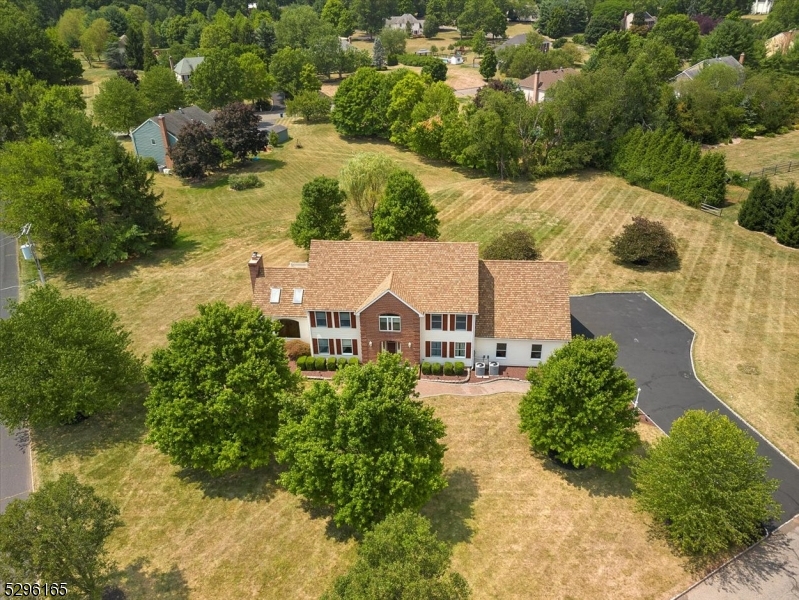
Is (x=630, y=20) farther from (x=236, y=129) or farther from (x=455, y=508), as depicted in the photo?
(x=455, y=508)

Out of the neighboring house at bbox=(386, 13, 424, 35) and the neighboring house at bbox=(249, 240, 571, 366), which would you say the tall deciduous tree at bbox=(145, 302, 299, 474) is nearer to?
the neighboring house at bbox=(249, 240, 571, 366)

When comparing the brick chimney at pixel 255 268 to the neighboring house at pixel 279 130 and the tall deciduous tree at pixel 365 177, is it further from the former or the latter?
the neighboring house at pixel 279 130

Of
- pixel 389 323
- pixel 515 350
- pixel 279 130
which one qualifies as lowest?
pixel 515 350

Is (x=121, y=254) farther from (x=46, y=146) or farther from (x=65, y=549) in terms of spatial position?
(x=65, y=549)

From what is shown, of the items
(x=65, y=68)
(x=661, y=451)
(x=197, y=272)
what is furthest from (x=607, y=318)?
(x=65, y=68)

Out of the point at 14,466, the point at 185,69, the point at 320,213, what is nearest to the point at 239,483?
the point at 14,466

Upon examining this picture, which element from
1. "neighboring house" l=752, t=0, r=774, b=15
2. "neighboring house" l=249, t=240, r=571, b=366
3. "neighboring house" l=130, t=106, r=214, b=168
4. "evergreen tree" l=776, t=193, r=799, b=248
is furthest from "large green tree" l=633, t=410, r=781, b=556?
"neighboring house" l=752, t=0, r=774, b=15
